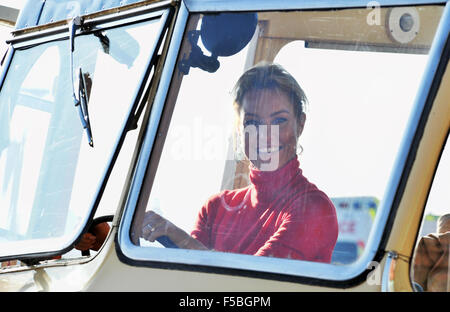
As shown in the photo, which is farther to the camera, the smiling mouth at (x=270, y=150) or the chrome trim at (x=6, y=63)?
the chrome trim at (x=6, y=63)

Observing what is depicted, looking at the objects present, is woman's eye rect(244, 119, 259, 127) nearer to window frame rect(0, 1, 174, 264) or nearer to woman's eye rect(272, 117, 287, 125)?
woman's eye rect(272, 117, 287, 125)

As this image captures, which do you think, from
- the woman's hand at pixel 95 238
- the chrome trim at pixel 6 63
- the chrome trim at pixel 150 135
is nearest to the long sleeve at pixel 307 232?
the chrome trim at pixel 150 135

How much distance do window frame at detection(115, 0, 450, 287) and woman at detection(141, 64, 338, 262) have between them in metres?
0.09

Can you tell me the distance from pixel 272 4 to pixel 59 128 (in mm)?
1054

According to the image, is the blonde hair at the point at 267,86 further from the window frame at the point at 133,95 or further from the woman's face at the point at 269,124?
the window frame at the point at 133,95

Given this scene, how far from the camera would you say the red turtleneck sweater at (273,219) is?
6.90ft

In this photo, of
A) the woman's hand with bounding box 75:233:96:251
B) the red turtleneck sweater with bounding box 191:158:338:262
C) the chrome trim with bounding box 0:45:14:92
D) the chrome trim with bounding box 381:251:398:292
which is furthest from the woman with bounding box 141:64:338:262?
the chrome trim with bounding box 0:45:14:92

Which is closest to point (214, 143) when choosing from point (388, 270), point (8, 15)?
point (388, 270)

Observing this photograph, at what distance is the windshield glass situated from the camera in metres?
2.54

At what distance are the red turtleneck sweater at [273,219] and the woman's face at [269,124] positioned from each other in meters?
0.06

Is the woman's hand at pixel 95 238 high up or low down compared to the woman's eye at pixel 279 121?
down

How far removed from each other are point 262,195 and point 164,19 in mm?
689

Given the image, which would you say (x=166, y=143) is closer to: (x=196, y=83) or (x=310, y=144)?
(x=196, y=83)

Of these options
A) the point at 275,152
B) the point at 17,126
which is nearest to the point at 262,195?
the point at 275,152
